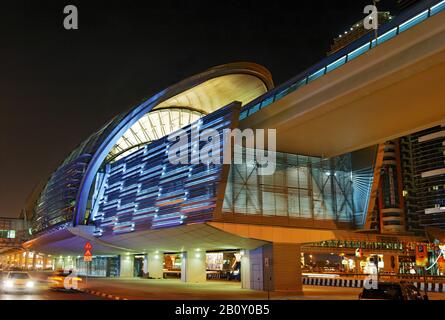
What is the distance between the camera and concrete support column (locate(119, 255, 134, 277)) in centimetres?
6131

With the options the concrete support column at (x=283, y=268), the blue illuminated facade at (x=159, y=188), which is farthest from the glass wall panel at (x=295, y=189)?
the concrete support column at (x=283, y=268)

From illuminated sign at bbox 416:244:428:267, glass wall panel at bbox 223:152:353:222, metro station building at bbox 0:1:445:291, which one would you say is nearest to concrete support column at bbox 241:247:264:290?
metro station building at bbox 0:1:445:291

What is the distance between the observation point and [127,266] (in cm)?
6153

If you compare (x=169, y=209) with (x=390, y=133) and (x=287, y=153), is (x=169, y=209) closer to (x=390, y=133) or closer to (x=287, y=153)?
(x=287, y=153)

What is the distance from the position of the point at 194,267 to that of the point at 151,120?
1734cm

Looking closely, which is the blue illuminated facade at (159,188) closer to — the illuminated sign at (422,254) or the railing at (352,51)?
the railing at (352,51)

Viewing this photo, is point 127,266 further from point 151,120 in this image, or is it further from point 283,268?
point 283,268

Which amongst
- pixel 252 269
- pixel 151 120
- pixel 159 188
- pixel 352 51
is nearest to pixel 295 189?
pixel 252 269

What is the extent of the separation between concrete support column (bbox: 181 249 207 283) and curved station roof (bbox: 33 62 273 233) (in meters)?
14.5

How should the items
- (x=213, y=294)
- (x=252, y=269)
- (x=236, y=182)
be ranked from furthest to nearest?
(x=252, y=269), (x=236, y=182), (x=213, y=294)

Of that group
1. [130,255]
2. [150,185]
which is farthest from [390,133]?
[130,255]

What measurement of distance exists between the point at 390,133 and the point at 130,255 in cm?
4165

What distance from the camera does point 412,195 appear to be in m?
133

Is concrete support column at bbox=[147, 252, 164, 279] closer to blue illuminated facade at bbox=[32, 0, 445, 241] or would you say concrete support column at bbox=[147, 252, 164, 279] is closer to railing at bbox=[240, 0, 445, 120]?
blue illuminated facade at bbox=[32, 0, 445, 241]
